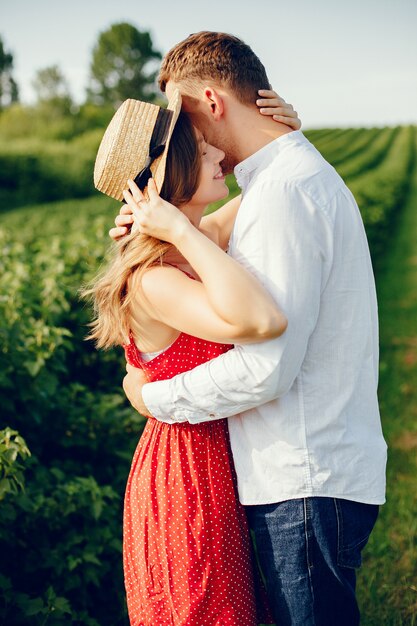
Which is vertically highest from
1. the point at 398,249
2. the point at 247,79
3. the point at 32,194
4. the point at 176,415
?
the point at 32,194

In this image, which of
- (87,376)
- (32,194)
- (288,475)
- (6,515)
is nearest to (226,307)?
(288,475)

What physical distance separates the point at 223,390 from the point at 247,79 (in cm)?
95

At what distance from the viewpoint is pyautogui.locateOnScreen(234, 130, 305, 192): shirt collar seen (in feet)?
6.72

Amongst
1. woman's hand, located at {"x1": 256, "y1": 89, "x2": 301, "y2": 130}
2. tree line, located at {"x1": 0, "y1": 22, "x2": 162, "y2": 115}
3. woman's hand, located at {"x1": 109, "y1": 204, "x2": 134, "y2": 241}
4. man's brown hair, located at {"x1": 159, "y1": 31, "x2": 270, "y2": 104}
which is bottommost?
woman's hand, located at {"x1": 109, "y1": 204, "x2": 134, "y2": 241}

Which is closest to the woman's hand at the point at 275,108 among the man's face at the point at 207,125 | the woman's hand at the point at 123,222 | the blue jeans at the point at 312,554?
the man's face at the point at 207,125

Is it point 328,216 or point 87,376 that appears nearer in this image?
point 328,216

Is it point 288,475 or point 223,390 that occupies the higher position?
point 223,390

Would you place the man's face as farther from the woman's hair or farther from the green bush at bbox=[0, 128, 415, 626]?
the green bush at bbox=[0, 128, 415, 626]

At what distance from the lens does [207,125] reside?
2.12 metres

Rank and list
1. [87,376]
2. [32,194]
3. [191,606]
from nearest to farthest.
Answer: [191,606] → [87,376] → [32,194]

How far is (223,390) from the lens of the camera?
74.6 inches

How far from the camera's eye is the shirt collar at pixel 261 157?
205 centimetres

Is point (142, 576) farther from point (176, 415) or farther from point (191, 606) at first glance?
point (176, 415)

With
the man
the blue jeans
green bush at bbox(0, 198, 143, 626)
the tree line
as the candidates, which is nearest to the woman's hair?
the man
